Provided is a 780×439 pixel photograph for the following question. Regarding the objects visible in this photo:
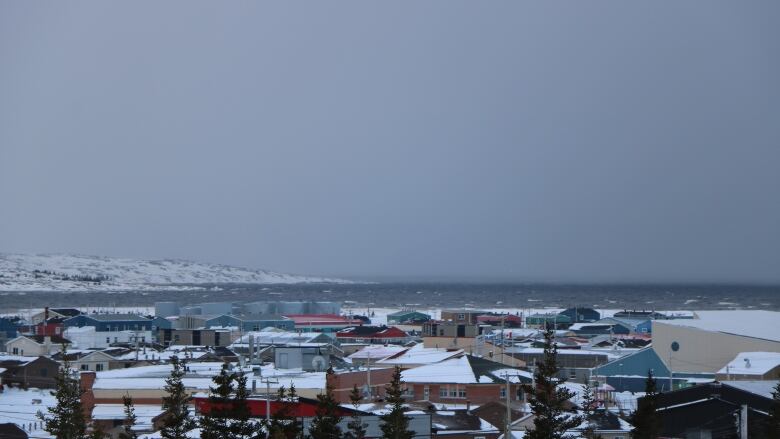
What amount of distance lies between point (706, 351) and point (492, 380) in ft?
42.4

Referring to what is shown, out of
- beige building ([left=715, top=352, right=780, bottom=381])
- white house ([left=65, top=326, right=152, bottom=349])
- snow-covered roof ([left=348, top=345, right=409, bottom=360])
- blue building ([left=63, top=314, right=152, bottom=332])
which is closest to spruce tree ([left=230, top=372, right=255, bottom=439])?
beige building ([left=715, top=352, right=780, bottom=381])

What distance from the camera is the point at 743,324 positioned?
47750mm

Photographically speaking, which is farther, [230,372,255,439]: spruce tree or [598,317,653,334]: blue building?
[598,317,653,334]: blue building

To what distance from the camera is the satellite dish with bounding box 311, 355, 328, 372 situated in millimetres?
35688

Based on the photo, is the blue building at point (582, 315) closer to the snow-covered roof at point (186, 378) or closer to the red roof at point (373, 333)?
the red roof at point (373, 333)

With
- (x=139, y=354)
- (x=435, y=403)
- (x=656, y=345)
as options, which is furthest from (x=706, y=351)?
(x=139, y=354)

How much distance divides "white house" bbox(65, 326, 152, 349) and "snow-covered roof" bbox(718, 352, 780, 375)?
3113cm

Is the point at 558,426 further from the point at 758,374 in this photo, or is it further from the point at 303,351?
the point at 303,351

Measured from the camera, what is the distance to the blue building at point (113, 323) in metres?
64.1

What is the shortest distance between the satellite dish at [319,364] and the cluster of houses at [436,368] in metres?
0.05

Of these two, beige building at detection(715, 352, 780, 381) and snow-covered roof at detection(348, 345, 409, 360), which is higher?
beige building at detection(715, 352, 780, 381)

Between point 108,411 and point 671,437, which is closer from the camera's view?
point 671,437

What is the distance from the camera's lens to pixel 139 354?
45.3m

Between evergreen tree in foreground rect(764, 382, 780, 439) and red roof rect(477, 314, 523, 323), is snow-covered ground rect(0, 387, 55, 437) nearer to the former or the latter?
evergreen tree in foreground rect(764, 382, 780, 439)
